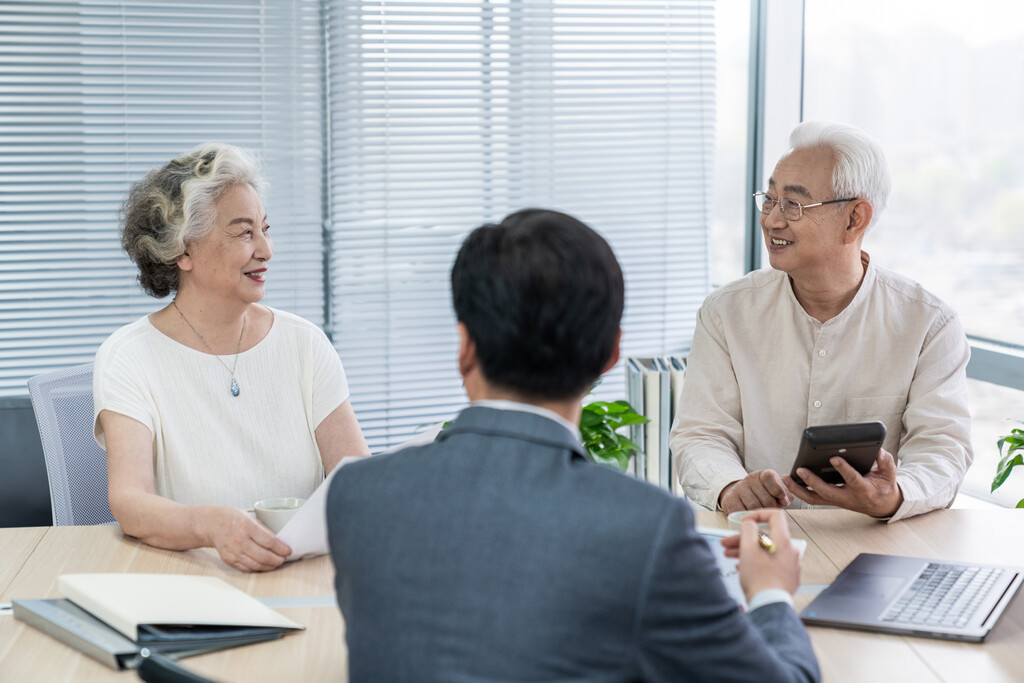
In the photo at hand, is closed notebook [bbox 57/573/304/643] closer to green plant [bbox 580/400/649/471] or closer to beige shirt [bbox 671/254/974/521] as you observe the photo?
beige shirt [bbox 671/254/974/521]

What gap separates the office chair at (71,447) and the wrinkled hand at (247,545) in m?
0.77

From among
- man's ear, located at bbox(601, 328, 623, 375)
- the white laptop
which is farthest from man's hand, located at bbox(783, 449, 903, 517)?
man's ear, located at bbox(601, 328, 623, 375)

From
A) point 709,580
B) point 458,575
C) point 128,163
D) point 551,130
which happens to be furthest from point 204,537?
point 551,130

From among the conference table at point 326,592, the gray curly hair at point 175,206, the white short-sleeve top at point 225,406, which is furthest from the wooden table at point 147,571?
the gray curly hair at point 175,206

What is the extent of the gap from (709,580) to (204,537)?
102 cm

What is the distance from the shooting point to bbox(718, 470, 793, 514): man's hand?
1.90 meters

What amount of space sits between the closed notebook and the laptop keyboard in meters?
0.88

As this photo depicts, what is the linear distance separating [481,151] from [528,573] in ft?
9.40

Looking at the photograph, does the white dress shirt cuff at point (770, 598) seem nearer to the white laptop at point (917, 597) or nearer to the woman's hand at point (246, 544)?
the white laptop at point (917, 597)

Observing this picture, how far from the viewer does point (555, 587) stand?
90 centimetres

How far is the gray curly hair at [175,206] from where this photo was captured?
2.11m

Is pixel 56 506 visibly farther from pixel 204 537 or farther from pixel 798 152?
pixel 798 152

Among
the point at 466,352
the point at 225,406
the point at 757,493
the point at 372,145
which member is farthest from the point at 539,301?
the point at 372,145

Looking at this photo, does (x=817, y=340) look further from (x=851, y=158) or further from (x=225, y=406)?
(x=225, y=406)
